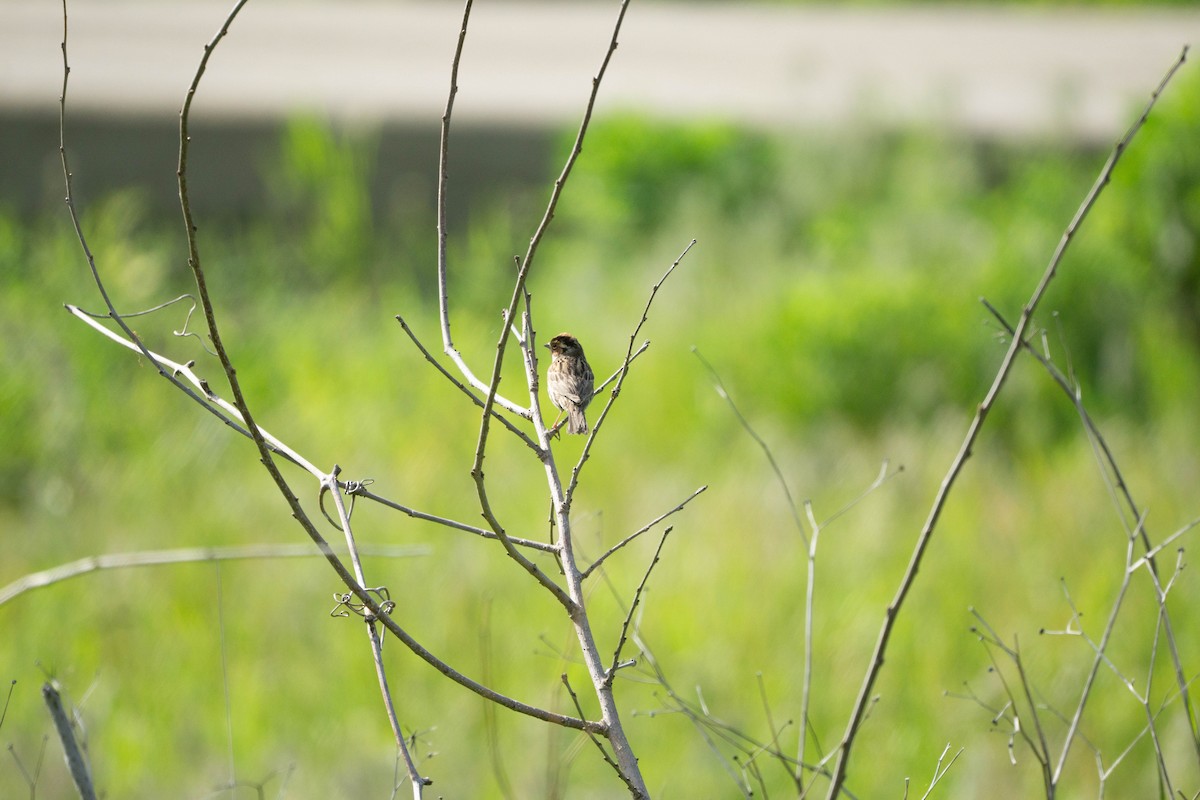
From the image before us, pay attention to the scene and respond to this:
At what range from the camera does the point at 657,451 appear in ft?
17.5

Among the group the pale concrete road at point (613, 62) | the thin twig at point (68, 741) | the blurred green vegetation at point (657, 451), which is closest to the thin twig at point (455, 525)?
the thin twig at point (68, 741)

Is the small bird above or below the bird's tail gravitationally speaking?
above

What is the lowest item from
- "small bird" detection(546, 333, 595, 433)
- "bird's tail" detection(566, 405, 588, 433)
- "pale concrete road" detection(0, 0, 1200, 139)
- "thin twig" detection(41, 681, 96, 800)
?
"thin twig" detection(41, 681, 96, 800)

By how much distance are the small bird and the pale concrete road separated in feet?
15.9

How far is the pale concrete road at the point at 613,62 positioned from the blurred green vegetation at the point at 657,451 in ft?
3.43

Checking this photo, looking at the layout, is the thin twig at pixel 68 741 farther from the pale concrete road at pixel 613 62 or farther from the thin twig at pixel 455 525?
the pale concrete road at pixel 613 62

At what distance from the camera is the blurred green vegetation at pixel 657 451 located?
3846 mm

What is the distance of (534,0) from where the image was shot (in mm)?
13234

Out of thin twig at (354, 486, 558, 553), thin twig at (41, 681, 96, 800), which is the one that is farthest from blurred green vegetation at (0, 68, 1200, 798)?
thin twig at (354, 486, 558, 553)

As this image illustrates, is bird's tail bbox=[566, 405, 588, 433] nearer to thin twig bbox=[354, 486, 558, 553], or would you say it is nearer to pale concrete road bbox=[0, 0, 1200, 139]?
thin twig bbox=[354, 486, 558, 553]

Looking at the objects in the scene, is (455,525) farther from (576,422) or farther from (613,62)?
(613,62)

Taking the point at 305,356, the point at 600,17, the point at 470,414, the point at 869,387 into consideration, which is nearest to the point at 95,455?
the point at 305,356

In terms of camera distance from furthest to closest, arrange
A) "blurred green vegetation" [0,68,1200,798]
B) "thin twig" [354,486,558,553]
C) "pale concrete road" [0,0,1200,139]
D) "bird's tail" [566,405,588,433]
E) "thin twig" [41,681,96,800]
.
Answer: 1. "pale concrete road" [0,0,1200,139]
2. "blurred green vegetation" [0,68,1200,798]
3. "bird's tail" [566,405,588,433]
4. "thin twig" [41,681,96,800]
5. "thin twig" [354,486,558,553]

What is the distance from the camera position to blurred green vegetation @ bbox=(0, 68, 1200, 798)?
3846 mm
